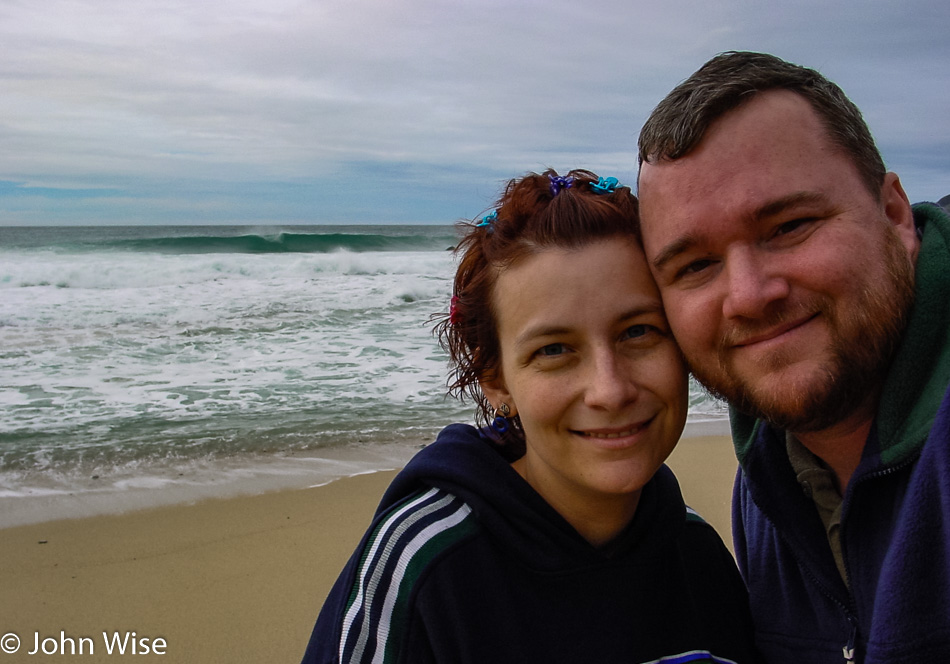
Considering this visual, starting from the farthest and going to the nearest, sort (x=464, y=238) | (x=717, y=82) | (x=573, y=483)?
(x=464, y=238) → (x=573, y=483) → (x=717, y=82)

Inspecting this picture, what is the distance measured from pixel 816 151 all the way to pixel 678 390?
2.26 feet

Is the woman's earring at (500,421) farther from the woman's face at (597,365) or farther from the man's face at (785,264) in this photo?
the man's face at (785,264)

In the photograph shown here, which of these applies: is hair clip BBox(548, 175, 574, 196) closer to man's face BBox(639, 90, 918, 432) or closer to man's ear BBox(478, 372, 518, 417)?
man's face BBox(639, 90, 918, 432)

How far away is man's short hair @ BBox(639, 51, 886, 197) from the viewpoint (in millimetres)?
1921

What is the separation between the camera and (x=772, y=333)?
1.87 meters

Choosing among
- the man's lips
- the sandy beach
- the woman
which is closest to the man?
the man's lips

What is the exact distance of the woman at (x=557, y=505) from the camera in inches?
71.5

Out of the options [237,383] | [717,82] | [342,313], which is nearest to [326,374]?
[237,383]

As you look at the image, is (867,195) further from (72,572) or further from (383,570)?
(72,572)

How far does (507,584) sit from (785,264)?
1.04 metres

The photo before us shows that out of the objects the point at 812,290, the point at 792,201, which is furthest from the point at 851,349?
the point at 792,201

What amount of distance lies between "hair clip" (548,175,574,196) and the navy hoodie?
756 millimetres

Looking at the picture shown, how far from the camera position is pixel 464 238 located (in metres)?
2.37

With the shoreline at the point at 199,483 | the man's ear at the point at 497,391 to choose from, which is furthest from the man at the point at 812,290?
the shoreline at the point at 199,483
